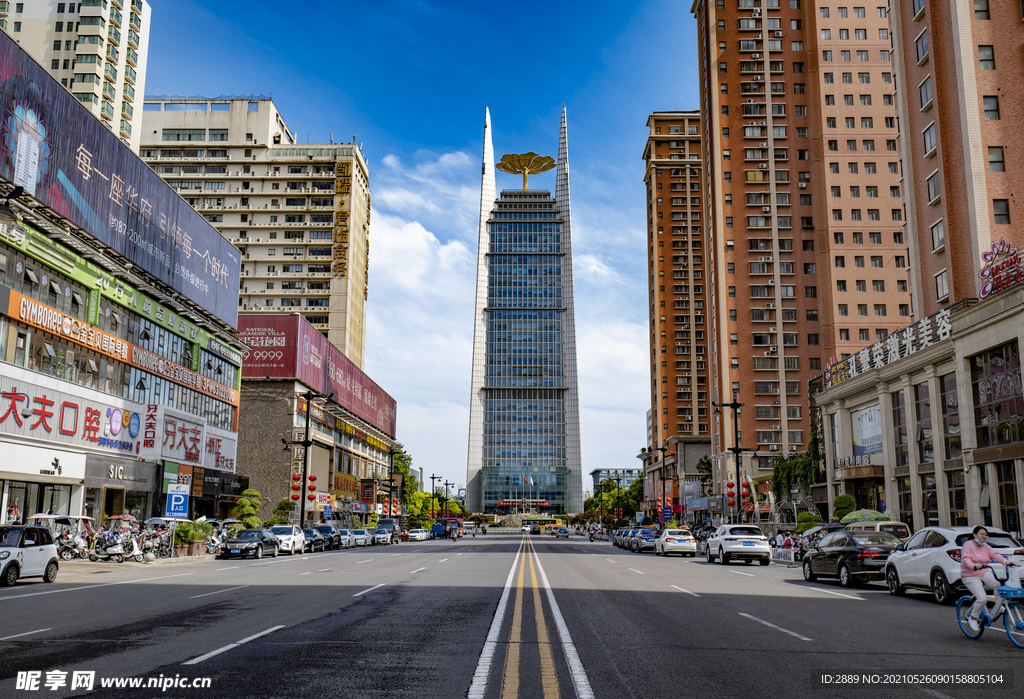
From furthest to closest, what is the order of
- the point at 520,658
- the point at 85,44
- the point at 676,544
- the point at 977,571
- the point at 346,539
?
the point at 85,44
the point at 346,539
the point at 676,544
the point at 977,571
the point at 520,658

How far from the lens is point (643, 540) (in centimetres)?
4878

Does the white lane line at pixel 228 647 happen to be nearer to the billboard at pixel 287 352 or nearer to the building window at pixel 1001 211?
the building window at pixel 1001 211

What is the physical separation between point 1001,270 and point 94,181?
4431 cm

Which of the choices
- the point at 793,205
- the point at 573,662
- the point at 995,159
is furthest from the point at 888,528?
the point at 793,205

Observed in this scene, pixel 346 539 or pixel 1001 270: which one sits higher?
pixel 1001 270

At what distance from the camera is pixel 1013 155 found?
126 feet

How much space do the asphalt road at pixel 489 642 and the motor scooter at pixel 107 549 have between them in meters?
12.0

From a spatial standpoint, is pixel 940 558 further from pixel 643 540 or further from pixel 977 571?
pixel 643 540

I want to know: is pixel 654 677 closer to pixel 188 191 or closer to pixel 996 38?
pixel 996 38

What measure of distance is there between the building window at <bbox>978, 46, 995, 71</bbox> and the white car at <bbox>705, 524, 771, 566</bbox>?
1027 inches

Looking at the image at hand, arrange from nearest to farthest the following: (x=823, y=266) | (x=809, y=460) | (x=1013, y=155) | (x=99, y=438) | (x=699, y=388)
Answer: (x=1013, y=155) < (x=99, y=438) < (x=809, y=460) < (x=823, y=266) < (x=699, y=388)

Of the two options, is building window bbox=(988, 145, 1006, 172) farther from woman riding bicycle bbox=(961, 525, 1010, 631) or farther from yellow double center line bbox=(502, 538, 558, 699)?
yellow double center line bbox=(502, 538, 558, 699)

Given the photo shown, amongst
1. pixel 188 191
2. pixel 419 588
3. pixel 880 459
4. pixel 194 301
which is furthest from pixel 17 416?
pixel 188 191

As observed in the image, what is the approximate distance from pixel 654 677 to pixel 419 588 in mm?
11932
